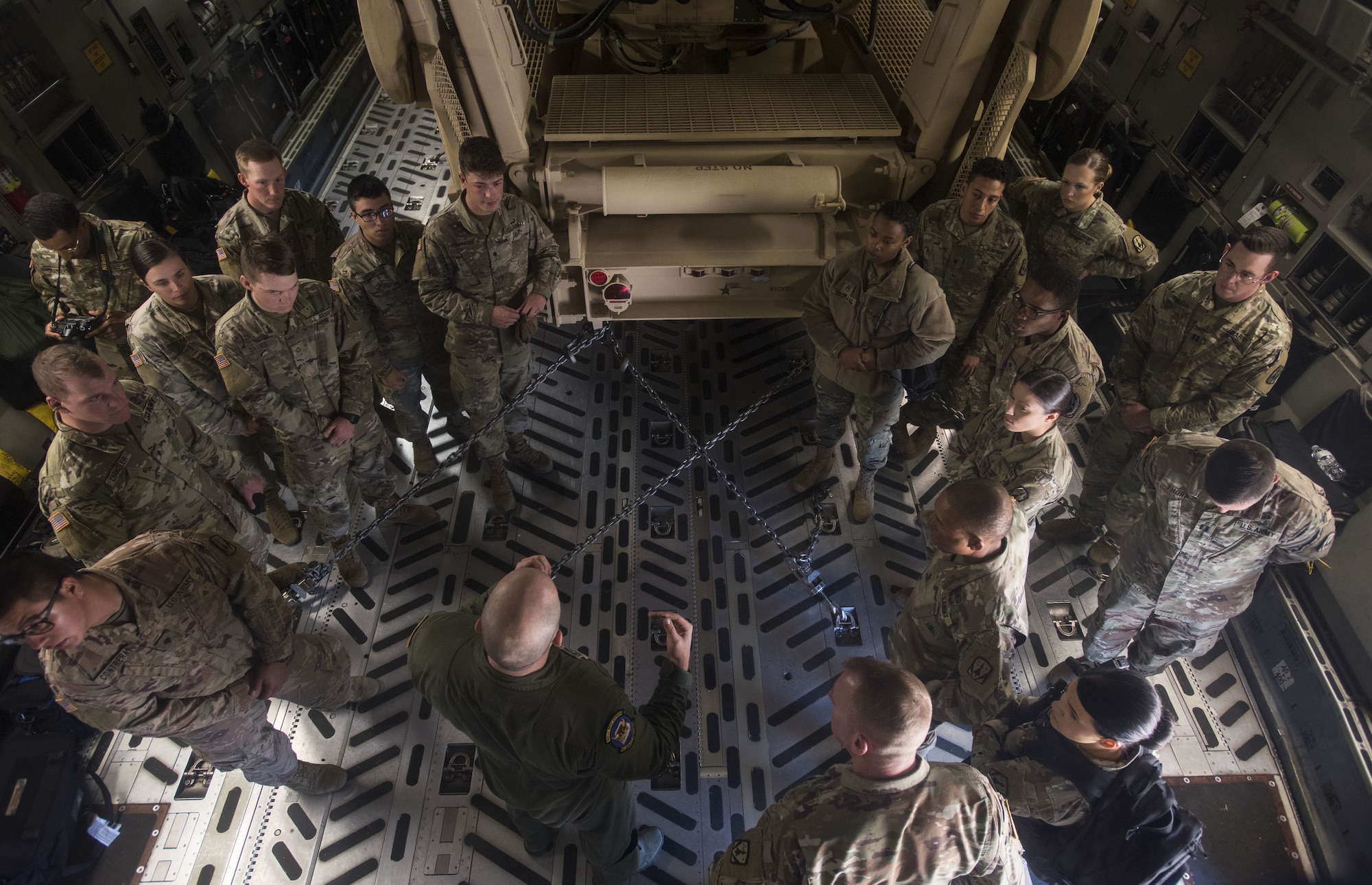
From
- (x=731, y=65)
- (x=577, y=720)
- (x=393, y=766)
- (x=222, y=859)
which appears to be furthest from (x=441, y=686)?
(x=731, y=65)

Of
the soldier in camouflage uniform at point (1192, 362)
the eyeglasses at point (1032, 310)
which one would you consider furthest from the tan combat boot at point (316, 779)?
the soldier in camouflage uniform at point (1192, 362)

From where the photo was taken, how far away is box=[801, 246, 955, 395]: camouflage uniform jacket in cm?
347

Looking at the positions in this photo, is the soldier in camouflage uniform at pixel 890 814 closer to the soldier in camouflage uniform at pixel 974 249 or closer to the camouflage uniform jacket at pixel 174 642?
the camouflage uniform jacket at pixel 174 642

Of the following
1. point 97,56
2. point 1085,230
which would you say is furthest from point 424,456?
point 1085,230

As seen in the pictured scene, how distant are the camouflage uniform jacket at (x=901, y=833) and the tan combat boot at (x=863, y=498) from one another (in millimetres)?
2093

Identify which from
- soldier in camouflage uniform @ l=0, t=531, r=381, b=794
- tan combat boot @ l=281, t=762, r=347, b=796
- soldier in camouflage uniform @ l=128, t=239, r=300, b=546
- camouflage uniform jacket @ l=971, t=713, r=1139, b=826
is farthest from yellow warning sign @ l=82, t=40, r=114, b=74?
camouflage uniform jacket @ l=971, t=713, r=1139, b=826

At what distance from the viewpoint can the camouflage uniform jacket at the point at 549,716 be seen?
2123 mm

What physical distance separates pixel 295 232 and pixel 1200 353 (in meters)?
4.67

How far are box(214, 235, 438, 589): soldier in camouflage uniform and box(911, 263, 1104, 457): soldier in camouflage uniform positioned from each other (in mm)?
3142

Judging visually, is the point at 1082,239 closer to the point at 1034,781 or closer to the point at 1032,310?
the point at 1032,310

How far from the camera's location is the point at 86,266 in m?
3.67

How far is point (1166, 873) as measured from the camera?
7.42 feet

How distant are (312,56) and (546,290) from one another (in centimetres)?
536

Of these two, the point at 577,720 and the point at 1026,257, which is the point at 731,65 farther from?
the point at 577,720
